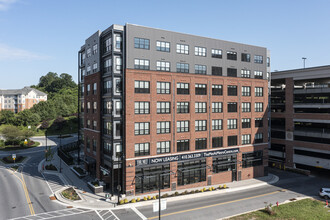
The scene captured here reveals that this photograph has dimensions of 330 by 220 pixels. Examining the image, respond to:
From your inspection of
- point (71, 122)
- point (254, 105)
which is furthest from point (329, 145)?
point (71, 122)

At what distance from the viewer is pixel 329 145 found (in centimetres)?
4819

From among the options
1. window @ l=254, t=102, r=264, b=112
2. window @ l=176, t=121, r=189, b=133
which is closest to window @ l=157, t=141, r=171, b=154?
window @ l=176, t=121, r=189, b=133

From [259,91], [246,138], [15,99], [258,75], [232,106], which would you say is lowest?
[246,138]

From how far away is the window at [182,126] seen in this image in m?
40.8

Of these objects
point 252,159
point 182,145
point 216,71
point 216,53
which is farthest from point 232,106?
point 182,145

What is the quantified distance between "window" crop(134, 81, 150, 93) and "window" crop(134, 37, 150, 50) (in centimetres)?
552

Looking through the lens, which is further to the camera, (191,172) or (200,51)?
(200,51)

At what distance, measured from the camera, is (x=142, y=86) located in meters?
37.8

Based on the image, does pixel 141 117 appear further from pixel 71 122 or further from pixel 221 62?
pixel 71 122

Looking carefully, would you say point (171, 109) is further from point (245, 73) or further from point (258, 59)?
point (258, 59)

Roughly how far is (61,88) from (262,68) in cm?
16628

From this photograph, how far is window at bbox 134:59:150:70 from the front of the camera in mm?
37281

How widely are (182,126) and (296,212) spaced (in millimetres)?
20201

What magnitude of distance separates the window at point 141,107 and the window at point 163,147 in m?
5.70
